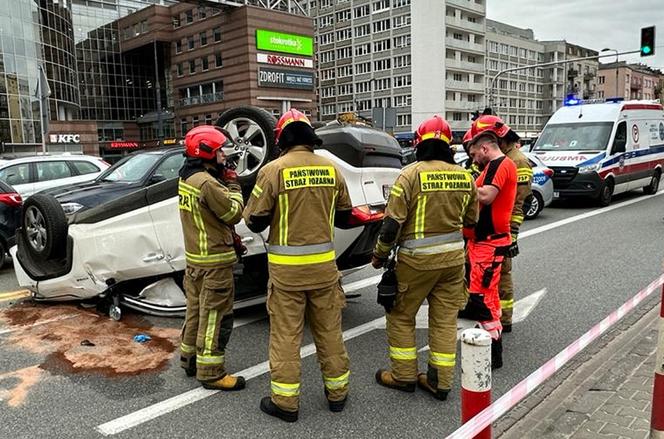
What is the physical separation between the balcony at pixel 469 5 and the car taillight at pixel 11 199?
6791cm

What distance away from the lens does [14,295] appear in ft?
22.3

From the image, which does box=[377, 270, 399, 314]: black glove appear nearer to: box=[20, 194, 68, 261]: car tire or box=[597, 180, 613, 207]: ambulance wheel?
box=[20, 194, 68, 261]: car tire

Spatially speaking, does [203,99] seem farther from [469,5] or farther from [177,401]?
[177,401]

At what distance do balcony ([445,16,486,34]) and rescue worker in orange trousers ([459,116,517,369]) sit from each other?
69.1 meters

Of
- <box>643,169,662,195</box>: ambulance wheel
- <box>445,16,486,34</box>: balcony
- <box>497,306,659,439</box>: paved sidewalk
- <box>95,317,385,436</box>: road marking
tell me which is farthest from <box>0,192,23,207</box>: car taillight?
<box>445,16,486,34</box>: balcony

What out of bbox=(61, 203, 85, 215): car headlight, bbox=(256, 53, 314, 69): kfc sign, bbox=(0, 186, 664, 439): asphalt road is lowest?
bbox=(0, 186, 664, 439): asphalt road

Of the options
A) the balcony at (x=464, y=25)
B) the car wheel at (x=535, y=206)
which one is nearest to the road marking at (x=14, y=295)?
the car wheel at (x=535, y=206)

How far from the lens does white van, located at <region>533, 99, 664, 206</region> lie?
13.6m

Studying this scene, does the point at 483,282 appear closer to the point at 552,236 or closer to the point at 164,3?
the point at 552,236

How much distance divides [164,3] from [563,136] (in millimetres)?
67933

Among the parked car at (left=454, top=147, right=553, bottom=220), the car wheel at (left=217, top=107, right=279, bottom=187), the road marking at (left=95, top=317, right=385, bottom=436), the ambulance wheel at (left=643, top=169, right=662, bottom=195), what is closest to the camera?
the road marking at (left=95, top=317, right=385, bottom=436)

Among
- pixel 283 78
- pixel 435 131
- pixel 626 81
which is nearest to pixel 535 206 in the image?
pixel 435 131

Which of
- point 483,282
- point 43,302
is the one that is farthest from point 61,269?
point 483,282

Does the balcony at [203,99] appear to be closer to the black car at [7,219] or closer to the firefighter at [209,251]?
the black car at [7,219]
